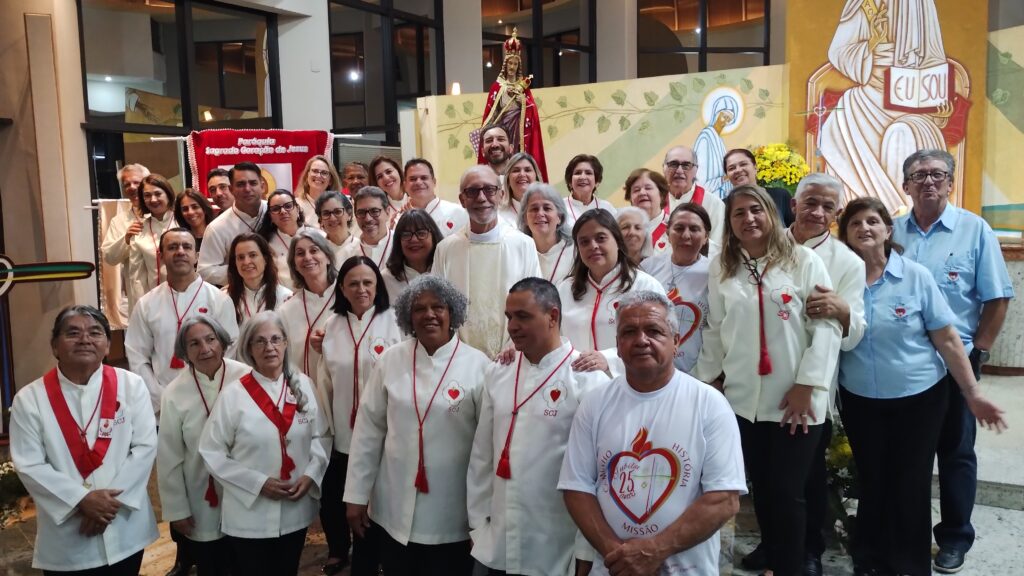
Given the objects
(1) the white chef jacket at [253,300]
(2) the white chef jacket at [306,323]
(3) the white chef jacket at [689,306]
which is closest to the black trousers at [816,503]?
(3) the white chef jacket at [689,306]

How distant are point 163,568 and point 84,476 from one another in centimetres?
137

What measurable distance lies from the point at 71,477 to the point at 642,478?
7.92 ft

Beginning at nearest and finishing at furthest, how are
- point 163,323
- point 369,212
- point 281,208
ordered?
1. point 163,323
2. point 369,212
3. point 281,208

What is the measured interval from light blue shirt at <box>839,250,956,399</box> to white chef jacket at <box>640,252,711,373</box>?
70cm

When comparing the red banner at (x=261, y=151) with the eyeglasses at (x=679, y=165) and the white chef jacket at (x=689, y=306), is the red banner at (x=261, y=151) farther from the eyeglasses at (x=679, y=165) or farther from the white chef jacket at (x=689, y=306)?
the white chef jacket at (x=689, y=306)

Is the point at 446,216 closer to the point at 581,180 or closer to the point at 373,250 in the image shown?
the point at 373,250

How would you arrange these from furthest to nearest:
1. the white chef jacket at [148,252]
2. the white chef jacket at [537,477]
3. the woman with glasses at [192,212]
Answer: the white chef jacket at [148,252] < the woman with glasses at [192,212] < the white chef jacket at [537,477]

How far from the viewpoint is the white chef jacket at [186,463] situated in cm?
384

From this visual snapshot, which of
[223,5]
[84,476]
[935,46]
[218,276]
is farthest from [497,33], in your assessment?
[84,476]

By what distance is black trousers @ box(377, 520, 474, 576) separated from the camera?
3.52m

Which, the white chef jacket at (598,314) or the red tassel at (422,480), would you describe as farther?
the white chef jacket at (598,314)

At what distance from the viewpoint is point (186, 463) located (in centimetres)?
387

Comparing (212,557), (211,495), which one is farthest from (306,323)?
(212,557)

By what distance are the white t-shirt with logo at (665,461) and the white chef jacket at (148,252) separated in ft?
14.1
